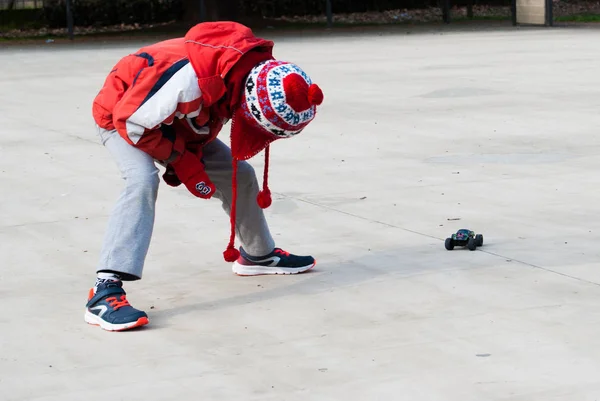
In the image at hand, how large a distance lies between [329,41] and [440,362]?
2018 cm

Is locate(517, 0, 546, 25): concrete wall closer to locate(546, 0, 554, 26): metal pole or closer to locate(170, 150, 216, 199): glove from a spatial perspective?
locate(546, 0, 554, 26): metal pole

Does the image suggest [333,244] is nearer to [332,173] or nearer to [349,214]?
[349,214]

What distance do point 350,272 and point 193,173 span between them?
1.05m

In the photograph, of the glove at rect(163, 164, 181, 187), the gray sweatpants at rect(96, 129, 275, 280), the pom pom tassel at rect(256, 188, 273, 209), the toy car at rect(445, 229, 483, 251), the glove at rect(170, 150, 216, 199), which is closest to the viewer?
the gray sweatpants at rect(96, 129, 275, 280)

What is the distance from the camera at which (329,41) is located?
2434 cm

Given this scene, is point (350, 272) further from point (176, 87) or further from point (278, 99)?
point (176, 87)

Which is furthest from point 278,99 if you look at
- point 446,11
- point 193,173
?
point 446,11

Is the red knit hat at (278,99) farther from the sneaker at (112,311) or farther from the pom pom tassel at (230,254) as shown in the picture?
the sneaker at (112,311)

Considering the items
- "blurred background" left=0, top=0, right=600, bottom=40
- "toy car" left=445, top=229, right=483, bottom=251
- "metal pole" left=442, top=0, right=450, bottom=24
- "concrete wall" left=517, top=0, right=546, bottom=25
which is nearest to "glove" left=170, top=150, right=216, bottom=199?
"toy car" left=445, top=229, right=483, bottom=251

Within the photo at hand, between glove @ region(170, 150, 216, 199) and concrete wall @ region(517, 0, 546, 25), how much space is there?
2202 cm

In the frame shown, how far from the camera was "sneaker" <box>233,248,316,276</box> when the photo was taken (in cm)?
597

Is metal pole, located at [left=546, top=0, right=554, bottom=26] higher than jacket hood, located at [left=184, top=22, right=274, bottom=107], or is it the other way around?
jacket hood, located at [left=184, top=22, right=274, bottom=107]

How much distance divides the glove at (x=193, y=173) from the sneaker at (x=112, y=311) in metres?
0.54

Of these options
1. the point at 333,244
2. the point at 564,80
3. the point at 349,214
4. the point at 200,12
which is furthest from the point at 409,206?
the point at 200,12
